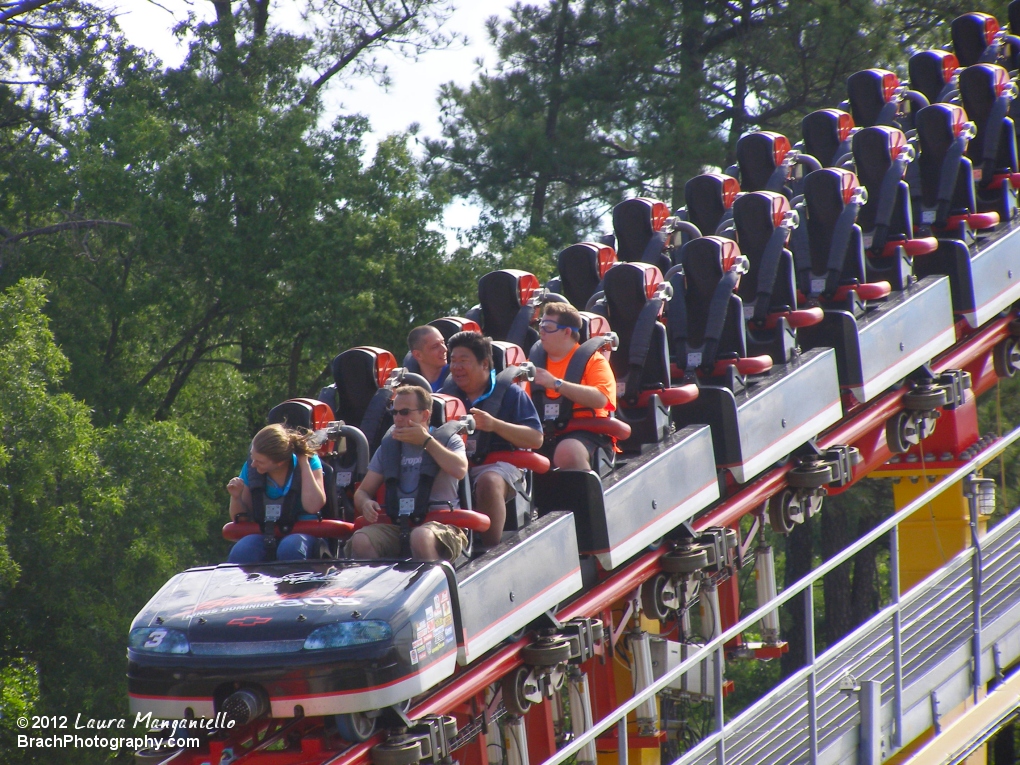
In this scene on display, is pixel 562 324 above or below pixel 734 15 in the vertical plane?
below

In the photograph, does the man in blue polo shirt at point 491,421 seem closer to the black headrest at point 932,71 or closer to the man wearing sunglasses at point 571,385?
the man wearing sunglasses at point 571,385

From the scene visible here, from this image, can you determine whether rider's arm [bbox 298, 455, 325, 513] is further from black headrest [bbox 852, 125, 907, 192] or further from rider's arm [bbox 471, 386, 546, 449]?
black headrest [bbox 852, 125, 907, 192]

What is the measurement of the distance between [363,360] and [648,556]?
1.58 m

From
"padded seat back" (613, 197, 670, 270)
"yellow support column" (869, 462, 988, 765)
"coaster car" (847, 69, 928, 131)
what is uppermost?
"coaster car" (847, 69, 928, 131)

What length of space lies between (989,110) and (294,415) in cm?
530

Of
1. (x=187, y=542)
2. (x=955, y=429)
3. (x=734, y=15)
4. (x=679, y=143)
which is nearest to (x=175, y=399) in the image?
(x=187, y=542)

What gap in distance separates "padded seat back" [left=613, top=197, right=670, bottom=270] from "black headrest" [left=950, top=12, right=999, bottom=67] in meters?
3.64

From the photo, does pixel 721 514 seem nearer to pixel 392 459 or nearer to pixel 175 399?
pixel 392 459

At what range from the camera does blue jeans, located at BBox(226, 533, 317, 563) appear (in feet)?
17.7

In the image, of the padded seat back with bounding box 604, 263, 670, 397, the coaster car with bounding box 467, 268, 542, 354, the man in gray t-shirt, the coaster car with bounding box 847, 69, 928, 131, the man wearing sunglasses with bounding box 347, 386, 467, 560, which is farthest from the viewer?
the coaster car with bounding box 847, 69, 928, 131

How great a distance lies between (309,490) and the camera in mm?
5477

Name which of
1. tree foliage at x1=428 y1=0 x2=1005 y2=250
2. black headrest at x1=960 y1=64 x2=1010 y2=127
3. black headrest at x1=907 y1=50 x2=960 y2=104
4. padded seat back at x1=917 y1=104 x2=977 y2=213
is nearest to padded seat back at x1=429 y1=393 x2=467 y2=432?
padded seat back at x1=917 y1=104 x2=977 y2=213

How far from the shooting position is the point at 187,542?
11.5 m

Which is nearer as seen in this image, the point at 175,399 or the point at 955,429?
the point at 955,429
